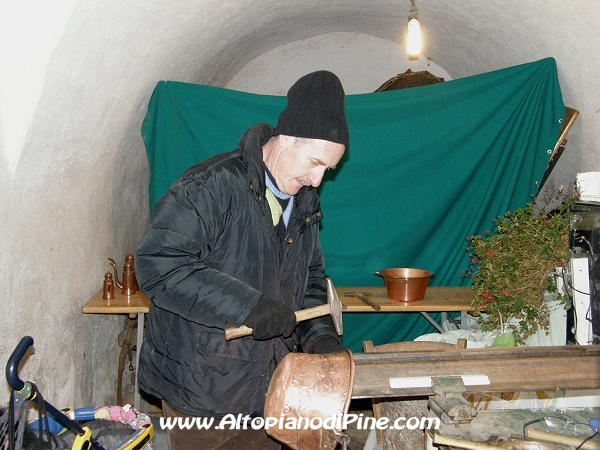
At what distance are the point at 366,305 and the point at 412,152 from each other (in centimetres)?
95

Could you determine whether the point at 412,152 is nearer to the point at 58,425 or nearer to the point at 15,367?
the point at 58,425

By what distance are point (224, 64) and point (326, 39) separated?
1.13 metres

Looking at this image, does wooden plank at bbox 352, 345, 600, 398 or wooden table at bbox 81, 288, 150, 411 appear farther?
wooden table at bbox 81, 288, 150, 411

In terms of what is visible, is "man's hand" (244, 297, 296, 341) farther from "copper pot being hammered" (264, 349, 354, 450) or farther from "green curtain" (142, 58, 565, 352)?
"green curtain" (142, 58, 565, 352)

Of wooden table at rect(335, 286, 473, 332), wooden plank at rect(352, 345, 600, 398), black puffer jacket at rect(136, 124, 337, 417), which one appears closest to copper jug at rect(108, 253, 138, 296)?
wooden table at rect(335, 286, 473, 332)

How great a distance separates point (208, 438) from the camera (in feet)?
6.46

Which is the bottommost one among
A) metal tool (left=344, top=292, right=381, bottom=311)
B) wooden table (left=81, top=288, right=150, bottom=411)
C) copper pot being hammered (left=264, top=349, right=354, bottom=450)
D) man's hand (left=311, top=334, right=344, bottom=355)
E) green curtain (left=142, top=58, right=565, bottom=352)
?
copper pot being hammered (left=264, top=349, right=354, bottom=450)

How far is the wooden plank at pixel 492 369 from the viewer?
1480 mm

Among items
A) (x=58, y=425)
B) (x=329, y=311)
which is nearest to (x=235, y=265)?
(x=329, y=311)

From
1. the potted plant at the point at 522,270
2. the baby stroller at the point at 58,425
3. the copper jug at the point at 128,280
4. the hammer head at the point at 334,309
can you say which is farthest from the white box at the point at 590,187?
the copper jug at the point at 128,280

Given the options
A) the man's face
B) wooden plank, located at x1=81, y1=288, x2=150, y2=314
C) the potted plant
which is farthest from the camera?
wooden plank, located at x1=81, y1=288, x2=150, y2=314

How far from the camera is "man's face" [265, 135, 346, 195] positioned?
1914mm

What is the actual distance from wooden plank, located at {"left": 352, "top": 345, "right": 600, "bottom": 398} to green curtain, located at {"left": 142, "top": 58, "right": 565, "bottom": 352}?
2.35 meters

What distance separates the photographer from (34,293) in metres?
2.69
